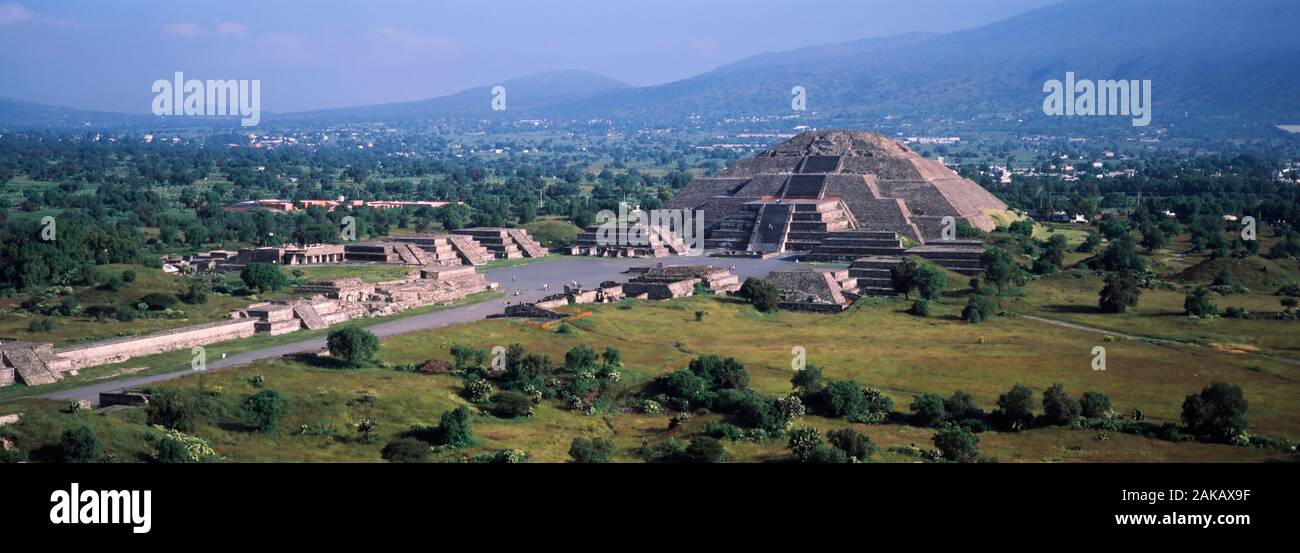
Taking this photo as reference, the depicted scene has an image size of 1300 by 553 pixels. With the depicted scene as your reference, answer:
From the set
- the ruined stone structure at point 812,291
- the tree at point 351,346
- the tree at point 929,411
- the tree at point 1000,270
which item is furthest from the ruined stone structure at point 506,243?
the tree at point 929,411

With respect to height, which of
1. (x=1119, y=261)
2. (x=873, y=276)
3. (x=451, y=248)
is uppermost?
(x=451, y=248)

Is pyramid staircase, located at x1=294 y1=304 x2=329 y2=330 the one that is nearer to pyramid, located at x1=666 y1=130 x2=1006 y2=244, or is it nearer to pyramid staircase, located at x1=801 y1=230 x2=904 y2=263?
pyramid staircase, located at x1=801 y1=230 x2=904 y2=263

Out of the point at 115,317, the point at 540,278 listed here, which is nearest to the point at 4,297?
the point at 115,317

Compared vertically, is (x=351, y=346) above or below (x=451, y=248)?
below

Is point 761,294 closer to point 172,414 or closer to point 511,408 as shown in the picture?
point 511,408

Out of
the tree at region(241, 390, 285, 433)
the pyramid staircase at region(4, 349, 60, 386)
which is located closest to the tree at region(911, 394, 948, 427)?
the tree at region(241, 390, 285, 433)

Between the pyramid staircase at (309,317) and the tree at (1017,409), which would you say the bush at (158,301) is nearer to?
the pyramid staircase at (309,317)

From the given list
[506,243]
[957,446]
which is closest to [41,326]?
[957,446]
